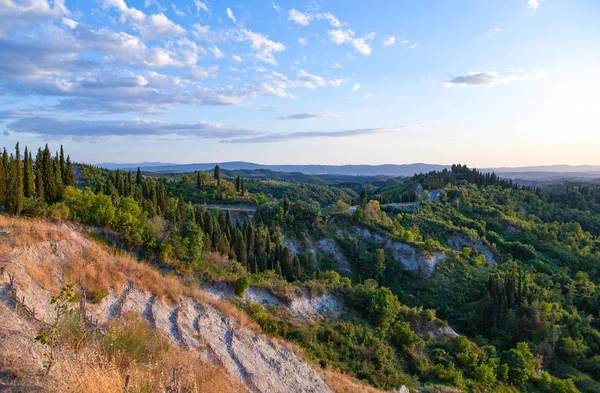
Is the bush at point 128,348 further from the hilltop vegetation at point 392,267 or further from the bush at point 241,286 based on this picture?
the bush at point 241,286

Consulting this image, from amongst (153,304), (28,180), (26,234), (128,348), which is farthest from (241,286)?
(28,180)

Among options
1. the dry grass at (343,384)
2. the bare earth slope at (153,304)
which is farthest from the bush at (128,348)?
the dry grass at (343,384)

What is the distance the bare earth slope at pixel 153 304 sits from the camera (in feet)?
45.2

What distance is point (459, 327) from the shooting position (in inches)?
1738

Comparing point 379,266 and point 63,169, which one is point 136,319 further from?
point 379,266

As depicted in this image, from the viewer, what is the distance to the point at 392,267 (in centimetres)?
5666

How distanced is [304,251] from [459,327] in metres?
22.6

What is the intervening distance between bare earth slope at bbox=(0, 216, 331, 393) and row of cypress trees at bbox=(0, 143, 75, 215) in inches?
439

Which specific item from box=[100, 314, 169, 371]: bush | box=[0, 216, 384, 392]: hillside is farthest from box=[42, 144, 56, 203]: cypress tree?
box=[100, 314, 169, 371]: bush

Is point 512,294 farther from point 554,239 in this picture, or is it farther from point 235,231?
point 554,239

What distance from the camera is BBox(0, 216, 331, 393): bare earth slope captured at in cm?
1379

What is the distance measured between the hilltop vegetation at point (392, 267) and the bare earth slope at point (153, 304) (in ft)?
10.3

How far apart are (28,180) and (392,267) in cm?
4553

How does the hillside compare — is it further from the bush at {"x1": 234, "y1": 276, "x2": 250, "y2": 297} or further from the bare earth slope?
the bush at {"x1": 234, "y1": 276, "x2": 250, "y2": 297}
